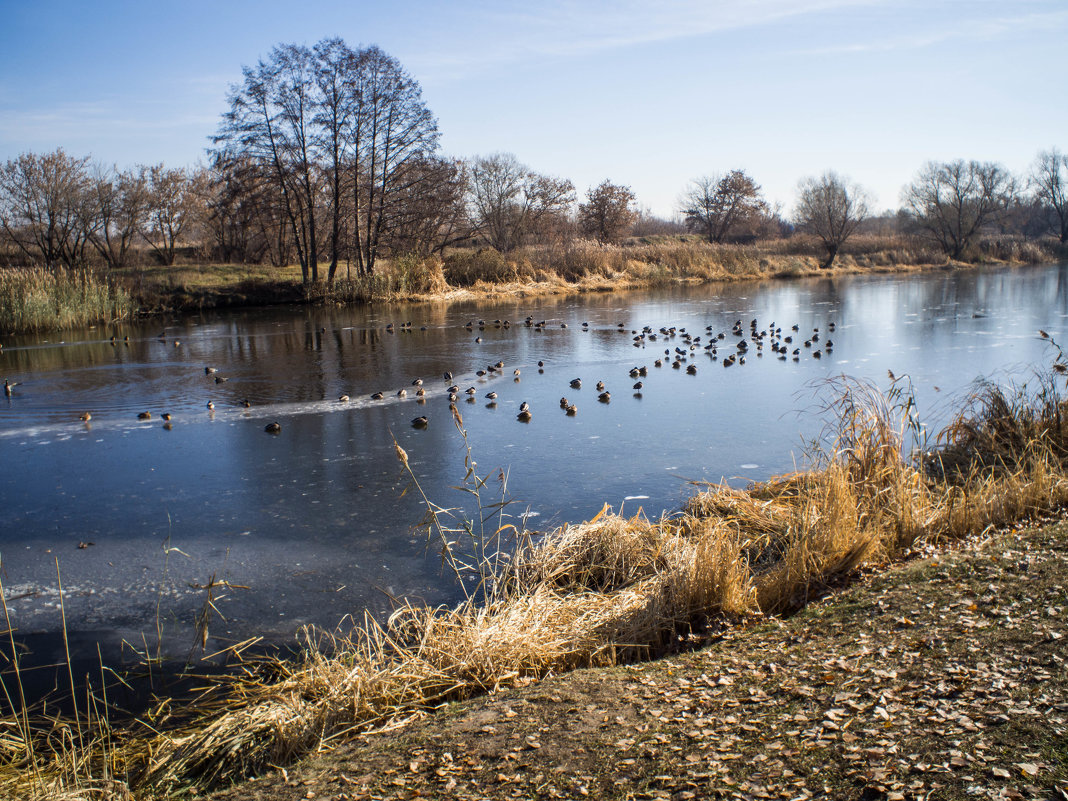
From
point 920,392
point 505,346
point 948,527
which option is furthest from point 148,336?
point 948,527

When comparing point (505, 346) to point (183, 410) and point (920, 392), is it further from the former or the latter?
point (920, 392)

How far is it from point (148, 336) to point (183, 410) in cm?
1000

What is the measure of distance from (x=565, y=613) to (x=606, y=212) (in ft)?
170

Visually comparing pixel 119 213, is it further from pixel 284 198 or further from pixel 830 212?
pixel 830 212

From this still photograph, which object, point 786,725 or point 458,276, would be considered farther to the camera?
point 458,276

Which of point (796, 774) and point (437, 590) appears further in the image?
point (437, 590)

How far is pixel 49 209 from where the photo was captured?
2917cm

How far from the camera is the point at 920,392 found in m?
9.70

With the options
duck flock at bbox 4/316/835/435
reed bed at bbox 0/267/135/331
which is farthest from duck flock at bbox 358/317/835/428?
reed bed at bbox 0/267/135/331

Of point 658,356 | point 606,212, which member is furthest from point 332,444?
point 606,212

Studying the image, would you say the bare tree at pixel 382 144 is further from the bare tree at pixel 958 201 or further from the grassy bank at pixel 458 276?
the bare tree at pixel 958 201

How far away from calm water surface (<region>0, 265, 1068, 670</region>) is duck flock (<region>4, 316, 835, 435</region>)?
0.47 feet

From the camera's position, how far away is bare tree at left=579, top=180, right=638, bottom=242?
53.4 metres

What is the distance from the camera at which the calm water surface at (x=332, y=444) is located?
487 centimetres
